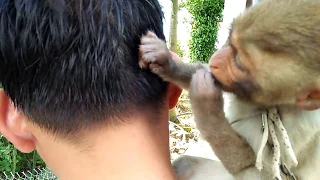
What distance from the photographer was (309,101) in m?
1.24

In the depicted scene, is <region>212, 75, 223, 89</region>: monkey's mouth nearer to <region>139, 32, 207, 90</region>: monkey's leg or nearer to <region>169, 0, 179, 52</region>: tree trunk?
<region>139, 32, 207, 90</region>: monkey's leg

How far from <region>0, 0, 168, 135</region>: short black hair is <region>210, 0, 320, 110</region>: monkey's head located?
0.34 meters

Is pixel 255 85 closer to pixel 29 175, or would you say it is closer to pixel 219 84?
pixel 219 84

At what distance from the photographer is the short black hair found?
924 mm

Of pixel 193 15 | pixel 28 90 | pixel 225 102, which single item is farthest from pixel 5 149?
pixel 193 15

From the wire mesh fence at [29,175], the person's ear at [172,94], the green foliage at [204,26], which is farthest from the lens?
the green foliage at [204,26]

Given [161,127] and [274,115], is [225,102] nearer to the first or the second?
[274,115]

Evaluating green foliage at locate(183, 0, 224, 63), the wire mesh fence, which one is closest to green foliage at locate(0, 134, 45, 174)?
the wire mesh fence

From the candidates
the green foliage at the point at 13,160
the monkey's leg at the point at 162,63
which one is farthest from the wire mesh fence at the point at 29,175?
the monkey's leg at the point at 162,63

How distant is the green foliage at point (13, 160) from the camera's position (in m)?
4.03

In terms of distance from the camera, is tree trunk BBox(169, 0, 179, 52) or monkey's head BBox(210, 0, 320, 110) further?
tree trunk BBox(169, 0, 179, 52)

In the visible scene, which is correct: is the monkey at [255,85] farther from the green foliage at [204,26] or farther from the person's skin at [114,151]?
the green foliage at [204,26]

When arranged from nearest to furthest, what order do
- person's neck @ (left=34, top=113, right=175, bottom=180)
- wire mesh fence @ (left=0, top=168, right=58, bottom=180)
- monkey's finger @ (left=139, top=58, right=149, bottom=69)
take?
person's neck @ (left=34, top=113, right=175, bottom=180)
monkey's finger @ (left=139, top=58, right=149, bottom=69)
wire mesh fence @ (left=0, top=168, right=58, bottom=180)

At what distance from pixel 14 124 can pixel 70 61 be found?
0.22 m
